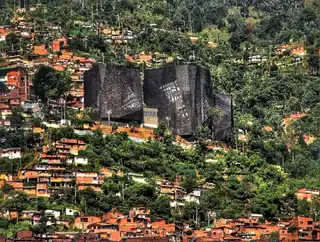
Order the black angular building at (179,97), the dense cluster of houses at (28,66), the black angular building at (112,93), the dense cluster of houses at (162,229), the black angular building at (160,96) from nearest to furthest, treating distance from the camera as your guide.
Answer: the dense cluster of houses at (162,229), the black angular building at (112,93), the black angular building at (160,96), the black angular building at (179,97), the dense cluster of houses at (28,66)

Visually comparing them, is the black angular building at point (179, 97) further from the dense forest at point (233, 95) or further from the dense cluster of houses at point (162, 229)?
the dense cluster of houses at point (162, 229)

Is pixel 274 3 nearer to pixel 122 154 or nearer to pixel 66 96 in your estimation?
pixel 66 96

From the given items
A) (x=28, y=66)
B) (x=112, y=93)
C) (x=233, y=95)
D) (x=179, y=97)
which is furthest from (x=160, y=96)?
(x=233, y=95)

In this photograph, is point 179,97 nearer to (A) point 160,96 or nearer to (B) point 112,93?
(A) point 160,96

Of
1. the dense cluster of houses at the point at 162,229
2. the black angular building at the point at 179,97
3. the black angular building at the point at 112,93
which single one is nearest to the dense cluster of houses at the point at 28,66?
the black angular building at the point at 112,93

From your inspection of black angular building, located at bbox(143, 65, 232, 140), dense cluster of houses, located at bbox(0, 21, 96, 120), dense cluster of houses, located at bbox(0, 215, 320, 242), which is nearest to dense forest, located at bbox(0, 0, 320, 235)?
dense cluster of houses, located at bbox(0, 215, 320, 242)
